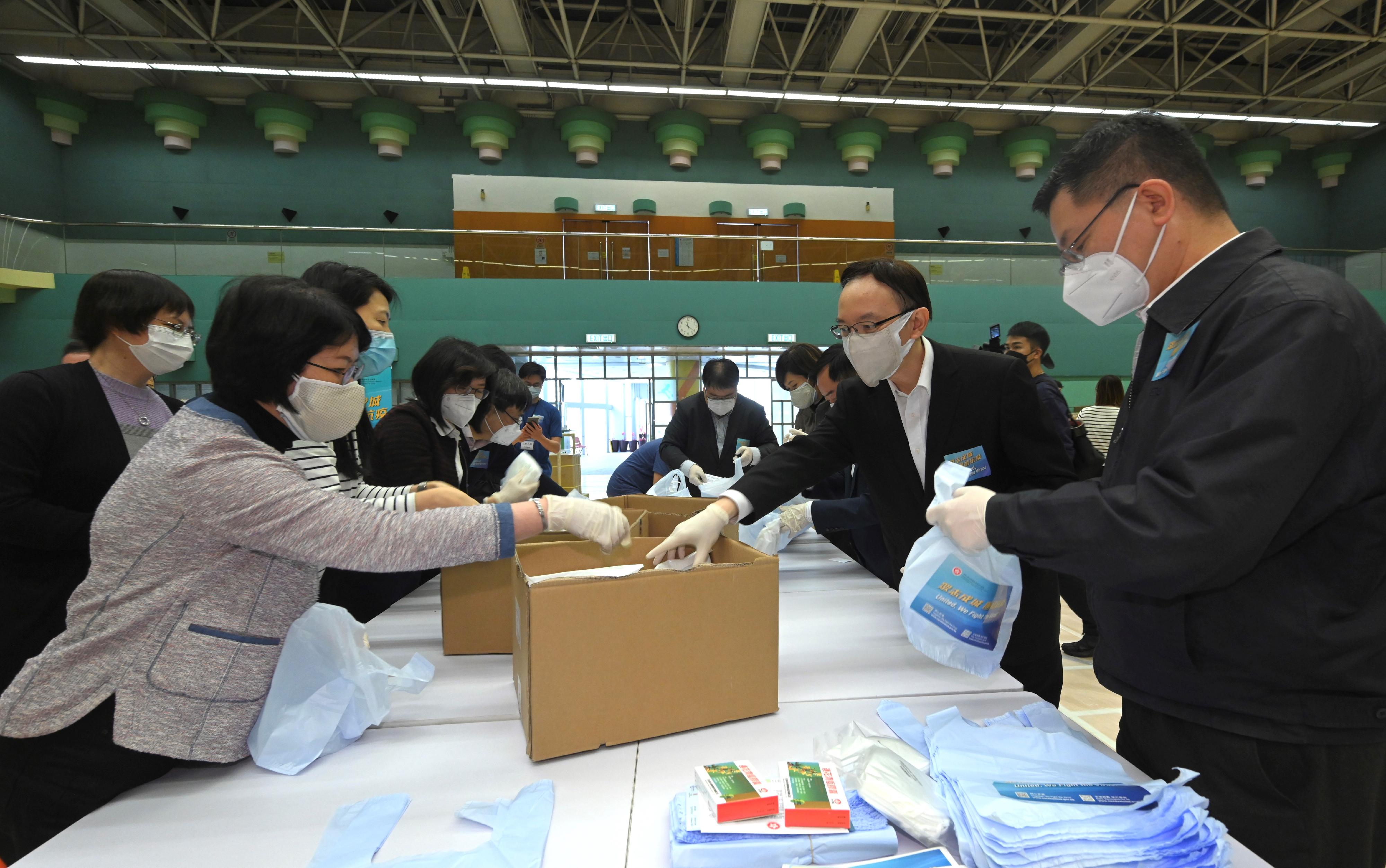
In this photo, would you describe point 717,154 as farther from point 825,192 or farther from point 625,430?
point 625,430

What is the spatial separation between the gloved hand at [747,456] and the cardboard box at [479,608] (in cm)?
192

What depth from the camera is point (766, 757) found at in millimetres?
1016

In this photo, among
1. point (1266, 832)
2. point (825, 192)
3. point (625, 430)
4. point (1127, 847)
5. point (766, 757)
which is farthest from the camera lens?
point (825, 192)

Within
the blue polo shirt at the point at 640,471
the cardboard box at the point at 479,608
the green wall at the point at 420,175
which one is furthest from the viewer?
the green wall at the point at 420,175

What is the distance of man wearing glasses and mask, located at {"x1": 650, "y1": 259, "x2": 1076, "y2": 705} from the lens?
5.00ft

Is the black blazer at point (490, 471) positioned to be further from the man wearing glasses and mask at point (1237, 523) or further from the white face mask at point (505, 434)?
the man wearing glasses and mask at point (1237, 523)

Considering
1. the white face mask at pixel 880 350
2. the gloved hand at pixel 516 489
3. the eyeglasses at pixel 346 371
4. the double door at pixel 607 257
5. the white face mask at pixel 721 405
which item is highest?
the double door at pixel 607 257

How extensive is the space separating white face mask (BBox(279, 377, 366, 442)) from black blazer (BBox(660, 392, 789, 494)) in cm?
269

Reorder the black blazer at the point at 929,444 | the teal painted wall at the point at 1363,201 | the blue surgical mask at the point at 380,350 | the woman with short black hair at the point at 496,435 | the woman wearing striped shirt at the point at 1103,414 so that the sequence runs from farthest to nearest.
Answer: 1. the teal painted wall at the point at 1363,201
2. the woman wearing striped shirt at the point at 1103,414
3. the woman with short black hair at the point at 496,435
4. the blue surgical mask at the point at 380,350
5. the black blazer at the point at 929,444

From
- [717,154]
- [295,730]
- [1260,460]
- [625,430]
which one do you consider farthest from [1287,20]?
[295,730]

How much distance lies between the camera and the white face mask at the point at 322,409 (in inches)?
44.1

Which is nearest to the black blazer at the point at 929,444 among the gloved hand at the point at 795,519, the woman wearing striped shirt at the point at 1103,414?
the gloved hand at the point at 795,519

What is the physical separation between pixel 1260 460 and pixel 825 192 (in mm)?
11234

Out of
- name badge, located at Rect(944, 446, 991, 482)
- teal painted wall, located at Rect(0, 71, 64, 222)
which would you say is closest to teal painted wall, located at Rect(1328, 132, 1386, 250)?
name badge, located at Rect(944, 446, 991, 482)
